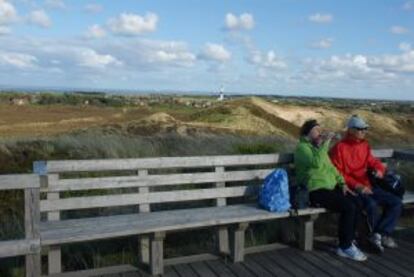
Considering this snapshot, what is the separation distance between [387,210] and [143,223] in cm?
297

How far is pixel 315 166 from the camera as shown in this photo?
6594mm

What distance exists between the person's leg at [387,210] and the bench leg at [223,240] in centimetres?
178

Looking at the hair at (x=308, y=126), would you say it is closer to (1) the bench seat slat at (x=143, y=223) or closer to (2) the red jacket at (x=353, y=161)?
(2) the red jacket at (x=353, y=161)

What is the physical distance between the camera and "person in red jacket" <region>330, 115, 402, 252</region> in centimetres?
677

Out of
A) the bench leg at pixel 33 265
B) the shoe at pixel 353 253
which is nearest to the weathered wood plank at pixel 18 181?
the bench leg at pixel 33 265

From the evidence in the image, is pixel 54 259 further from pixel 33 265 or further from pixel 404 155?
pixel 404 155

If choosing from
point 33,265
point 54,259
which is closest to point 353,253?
point 54,259

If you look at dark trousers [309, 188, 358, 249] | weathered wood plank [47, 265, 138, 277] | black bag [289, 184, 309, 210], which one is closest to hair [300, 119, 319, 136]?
black bag [289, 184, 309, 210]

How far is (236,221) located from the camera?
593 cm

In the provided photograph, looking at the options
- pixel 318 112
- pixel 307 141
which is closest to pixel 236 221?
pixel 307 141

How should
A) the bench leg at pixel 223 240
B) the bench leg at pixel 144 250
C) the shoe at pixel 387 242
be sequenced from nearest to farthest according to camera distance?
the bench leg at pixel 144 250, the bench leg at pixel 223 240, the shoe at pixel 387 242

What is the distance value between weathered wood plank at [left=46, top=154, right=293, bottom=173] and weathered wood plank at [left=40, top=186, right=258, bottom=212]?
28cm

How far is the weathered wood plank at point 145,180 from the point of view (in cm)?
565

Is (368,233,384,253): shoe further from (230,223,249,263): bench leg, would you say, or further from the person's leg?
(230,223,249,263): bench leg
